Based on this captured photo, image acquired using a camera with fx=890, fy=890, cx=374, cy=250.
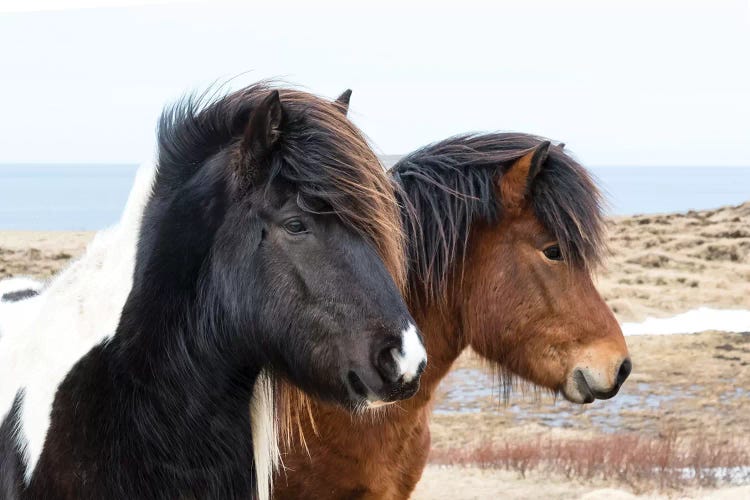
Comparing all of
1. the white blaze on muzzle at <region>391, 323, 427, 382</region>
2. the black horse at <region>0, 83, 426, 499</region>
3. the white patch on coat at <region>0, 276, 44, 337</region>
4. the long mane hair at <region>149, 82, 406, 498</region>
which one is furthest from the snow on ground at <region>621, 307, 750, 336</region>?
the white blaze on muzzle at <region>391, 323, 427, 382</region>

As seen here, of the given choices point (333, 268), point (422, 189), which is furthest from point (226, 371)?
point (422, 189)

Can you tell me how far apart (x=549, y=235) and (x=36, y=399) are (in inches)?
94.7

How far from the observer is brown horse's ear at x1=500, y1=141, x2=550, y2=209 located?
4266 millimetres

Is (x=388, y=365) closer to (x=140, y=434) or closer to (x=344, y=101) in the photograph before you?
(x=140, y=434)

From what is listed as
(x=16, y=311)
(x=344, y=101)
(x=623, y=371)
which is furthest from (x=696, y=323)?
(x=16, y=311)

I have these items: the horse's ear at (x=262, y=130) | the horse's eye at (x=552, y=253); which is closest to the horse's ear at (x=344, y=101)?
the horse's ear at (x=262, y=130)

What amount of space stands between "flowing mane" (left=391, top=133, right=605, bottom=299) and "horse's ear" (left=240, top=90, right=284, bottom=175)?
1.38 m

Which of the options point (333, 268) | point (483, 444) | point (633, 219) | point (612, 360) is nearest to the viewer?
point (333, 268)

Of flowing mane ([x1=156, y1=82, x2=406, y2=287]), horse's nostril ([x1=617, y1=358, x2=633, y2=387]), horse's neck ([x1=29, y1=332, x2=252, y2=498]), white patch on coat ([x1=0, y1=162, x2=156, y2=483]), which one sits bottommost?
horse's nostril ([x1=617, y1=358, x2=633, y2=387])

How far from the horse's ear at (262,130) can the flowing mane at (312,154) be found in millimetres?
54

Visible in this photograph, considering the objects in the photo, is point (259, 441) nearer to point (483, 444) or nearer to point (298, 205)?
point (298, 205)

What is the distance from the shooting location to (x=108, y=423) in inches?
112

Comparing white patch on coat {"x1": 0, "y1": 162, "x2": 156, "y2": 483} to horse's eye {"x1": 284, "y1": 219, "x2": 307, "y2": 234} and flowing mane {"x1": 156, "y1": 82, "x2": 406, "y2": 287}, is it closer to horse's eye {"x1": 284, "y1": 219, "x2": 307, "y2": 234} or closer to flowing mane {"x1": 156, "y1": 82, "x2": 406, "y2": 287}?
flowing mane {"x1": 156, "y1": 82, "x2": 406, "y2": 287}

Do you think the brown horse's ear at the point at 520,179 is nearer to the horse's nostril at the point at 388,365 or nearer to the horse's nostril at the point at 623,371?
the horse's nostril at the point at 623,371
